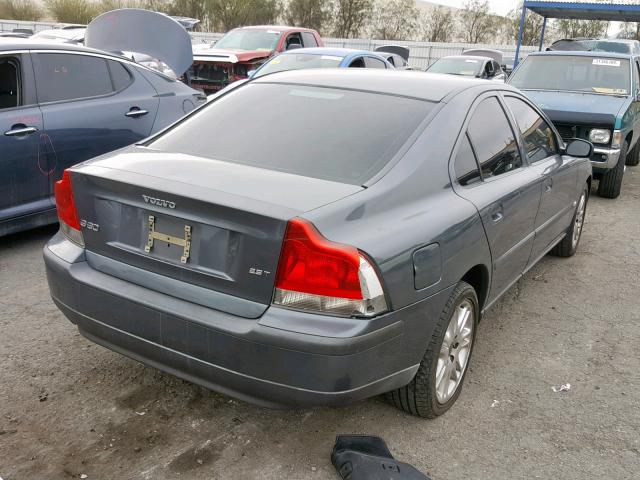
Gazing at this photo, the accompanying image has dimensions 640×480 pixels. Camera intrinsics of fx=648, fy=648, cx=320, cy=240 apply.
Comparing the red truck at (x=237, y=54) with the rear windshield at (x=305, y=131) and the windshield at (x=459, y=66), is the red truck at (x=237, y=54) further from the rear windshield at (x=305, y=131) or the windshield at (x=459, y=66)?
the rear windshield at (x=305, y=131)

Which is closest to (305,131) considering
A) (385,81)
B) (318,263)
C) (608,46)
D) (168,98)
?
(385,81)

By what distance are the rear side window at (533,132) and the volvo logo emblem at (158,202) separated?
2351mm

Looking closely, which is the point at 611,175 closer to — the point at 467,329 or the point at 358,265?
the point at 467,329

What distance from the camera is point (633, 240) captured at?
252 inches

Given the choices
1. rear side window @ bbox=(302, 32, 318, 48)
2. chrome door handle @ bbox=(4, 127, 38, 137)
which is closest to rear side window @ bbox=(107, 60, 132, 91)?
chrome door handle @ bbox=(4, 127, 38, 137)

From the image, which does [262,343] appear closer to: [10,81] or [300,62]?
[10,81]

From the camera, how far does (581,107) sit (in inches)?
303

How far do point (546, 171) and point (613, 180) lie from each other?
4285 millimetres

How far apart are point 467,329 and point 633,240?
3921 millimetres

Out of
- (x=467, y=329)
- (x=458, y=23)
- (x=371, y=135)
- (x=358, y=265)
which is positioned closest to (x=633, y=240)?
A: (x=467, y=329)

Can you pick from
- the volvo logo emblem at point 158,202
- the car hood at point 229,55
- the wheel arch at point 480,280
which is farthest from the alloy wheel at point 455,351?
the car hood at point 229,55

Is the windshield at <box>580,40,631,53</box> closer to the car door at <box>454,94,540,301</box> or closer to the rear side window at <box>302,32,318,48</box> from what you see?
the rear side window at <box>302,32,318,48</box>

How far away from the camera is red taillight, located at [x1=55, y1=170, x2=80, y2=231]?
299cm

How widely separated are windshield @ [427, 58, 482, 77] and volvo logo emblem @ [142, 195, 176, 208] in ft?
44.1
